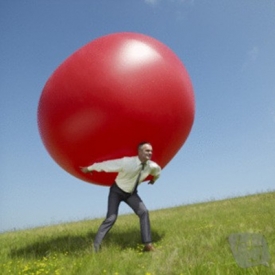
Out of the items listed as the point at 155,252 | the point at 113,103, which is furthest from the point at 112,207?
the point at 113,103

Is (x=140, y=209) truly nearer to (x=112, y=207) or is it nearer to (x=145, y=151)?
(x=112, y=207)

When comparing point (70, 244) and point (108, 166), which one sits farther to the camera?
point (70, 244)

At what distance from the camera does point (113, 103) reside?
5.31 meters

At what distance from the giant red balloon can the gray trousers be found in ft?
0.95

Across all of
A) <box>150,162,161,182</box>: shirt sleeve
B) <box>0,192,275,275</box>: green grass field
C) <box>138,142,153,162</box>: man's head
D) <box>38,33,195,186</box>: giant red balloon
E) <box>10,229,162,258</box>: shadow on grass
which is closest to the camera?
<box>0,192,275,275</box>: green grass field

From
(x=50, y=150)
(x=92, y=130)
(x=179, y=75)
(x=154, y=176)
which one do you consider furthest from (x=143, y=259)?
(x=179, y=75)

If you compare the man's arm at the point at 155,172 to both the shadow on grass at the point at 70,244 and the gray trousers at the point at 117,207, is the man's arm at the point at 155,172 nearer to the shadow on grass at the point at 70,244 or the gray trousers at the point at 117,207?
the gray trousers at the point at 117,207

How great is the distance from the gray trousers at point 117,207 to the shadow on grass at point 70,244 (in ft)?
1.26

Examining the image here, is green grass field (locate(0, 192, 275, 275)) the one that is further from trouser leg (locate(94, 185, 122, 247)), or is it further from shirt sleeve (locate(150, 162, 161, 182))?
shirt sleeve (locate(150, 162, 161, 182))

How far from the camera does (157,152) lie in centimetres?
586

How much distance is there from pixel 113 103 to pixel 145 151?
814 millimetres

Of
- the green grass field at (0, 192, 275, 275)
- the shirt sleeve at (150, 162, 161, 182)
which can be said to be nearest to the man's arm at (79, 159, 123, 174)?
the shirt sleeve at (150, 162, 161, 182)

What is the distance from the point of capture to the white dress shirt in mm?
5594

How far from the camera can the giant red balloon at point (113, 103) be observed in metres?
5.36
